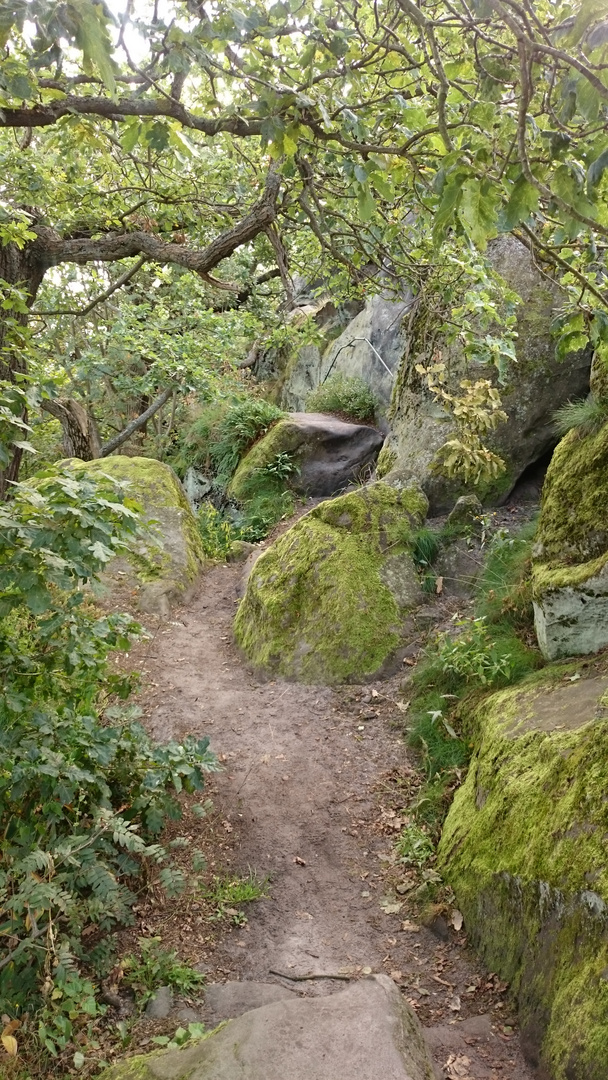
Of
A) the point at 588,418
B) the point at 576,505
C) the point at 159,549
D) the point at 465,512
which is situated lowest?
the point at 576,505

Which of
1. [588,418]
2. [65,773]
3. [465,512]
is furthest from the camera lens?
[465,512]

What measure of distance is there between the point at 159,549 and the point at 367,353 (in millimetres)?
6819

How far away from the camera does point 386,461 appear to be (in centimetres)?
895

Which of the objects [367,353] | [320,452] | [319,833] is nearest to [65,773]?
[319,833]

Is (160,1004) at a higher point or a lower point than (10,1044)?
lower

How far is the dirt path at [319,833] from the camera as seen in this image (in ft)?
11.0

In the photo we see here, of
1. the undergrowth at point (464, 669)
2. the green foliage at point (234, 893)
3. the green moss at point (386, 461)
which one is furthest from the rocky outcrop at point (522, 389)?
the green foliage at point (234, 893)

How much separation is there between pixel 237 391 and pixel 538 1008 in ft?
41.8

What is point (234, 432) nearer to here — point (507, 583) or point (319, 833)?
point (507, 583)

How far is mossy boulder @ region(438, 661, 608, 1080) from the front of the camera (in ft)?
9.00

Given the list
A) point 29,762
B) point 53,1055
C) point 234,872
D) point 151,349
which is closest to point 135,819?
point 234,872

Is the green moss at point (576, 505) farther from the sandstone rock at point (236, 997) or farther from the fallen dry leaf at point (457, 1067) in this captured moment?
the sandstone rock at point (236, 997)

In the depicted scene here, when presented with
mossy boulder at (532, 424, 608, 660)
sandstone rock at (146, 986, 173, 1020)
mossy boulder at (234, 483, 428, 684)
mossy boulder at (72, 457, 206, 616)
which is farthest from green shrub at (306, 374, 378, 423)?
sandstone rock at (146, 986, 173, 1020)

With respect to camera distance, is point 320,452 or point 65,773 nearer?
point 65,773
